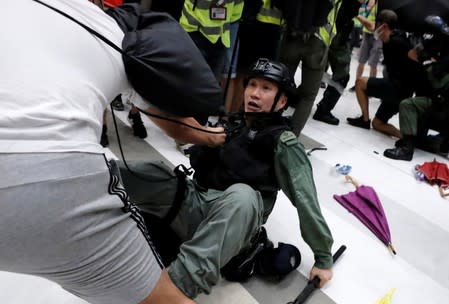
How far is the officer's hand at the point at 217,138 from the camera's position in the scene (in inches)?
50.3

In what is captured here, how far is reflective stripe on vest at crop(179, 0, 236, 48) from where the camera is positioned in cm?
220

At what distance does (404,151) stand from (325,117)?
74 cm

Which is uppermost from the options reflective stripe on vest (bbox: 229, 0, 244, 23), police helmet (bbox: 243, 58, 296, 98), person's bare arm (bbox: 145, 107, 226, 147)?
reflective stripe on vest (bbox: 229, 0, 244, 23)

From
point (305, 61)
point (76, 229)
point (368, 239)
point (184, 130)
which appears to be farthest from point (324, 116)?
point (76, 229)

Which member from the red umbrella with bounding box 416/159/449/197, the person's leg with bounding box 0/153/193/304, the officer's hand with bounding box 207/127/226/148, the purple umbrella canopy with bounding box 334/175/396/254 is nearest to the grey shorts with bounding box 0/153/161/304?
the person's leg with bounding box 0/153/193/304

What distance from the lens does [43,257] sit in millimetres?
633

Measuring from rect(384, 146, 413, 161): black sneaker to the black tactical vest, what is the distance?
1.66 m

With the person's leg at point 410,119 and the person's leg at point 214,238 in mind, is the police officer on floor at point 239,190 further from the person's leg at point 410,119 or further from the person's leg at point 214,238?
the person's leg at point 410,119

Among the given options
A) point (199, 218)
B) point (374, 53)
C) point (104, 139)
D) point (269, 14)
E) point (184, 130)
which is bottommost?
point (104, 139)

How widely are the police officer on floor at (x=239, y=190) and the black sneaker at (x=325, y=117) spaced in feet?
5.82

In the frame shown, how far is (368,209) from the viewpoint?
1989 millimetres

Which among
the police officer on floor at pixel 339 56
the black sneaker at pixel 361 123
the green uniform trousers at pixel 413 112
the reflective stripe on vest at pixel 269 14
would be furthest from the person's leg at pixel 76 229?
the black sneaker at pixel 361 123

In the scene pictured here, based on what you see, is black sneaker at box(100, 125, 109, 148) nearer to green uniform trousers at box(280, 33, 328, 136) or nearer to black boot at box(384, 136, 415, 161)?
green uniform trousers at box(280, 33, 328, 136)

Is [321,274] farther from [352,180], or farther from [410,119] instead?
[410,119]
